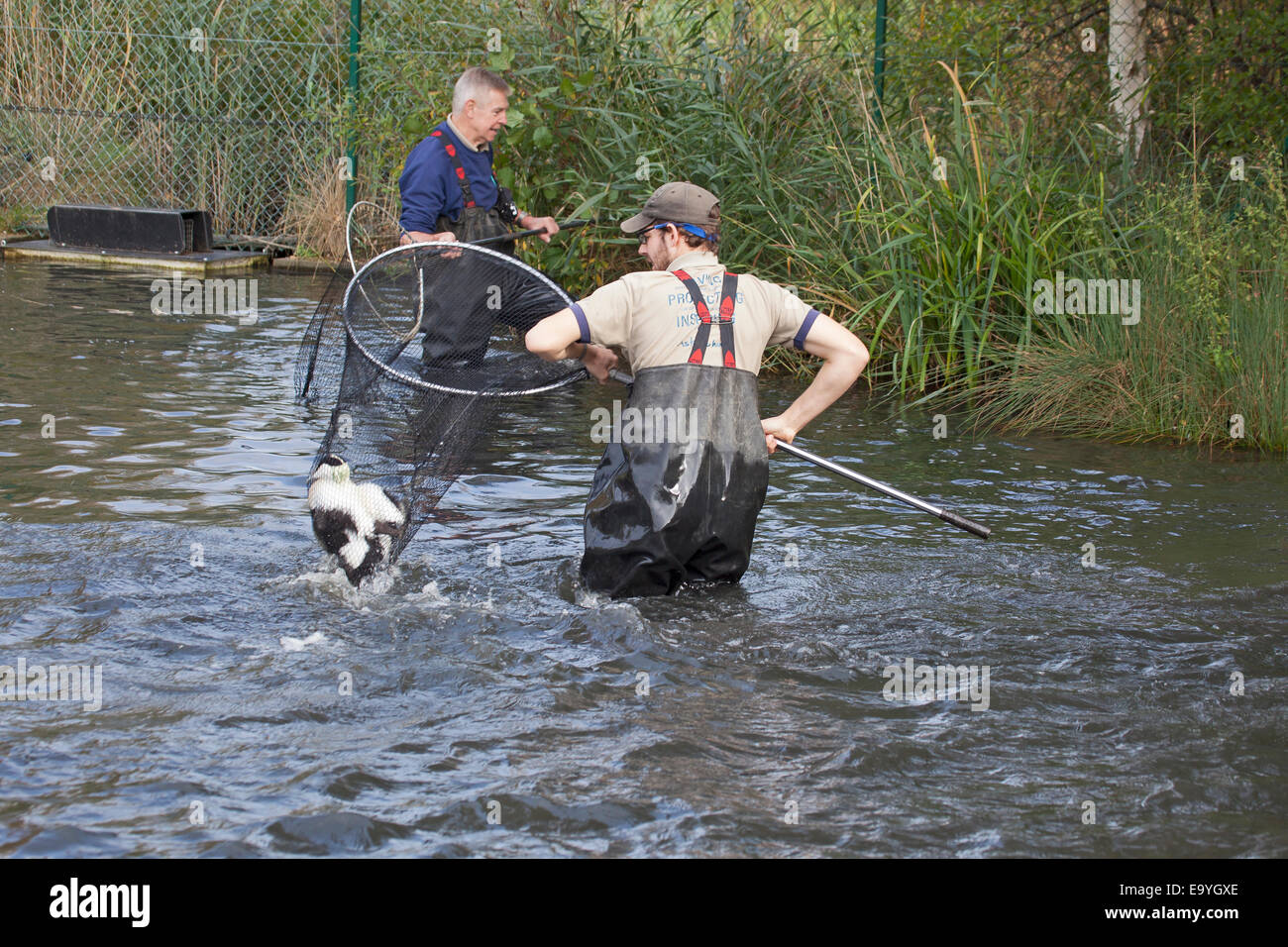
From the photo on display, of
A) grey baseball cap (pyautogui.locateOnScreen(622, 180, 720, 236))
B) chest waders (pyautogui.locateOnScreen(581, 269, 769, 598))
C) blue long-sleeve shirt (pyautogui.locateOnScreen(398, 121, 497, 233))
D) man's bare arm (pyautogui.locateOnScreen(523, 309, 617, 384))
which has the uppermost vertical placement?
blue long-sleeve shirt (pyautogui.locateOnScreen(398, 121, 497, 233))

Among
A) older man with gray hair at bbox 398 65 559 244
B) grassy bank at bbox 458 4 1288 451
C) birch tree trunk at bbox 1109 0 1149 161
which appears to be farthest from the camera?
birch tree trunk at bbox 1109 0 1149 161

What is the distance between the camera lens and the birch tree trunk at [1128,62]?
928 centimetres

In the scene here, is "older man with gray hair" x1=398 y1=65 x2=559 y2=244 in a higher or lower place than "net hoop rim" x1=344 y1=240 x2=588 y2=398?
higher

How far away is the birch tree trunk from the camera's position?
365 inches

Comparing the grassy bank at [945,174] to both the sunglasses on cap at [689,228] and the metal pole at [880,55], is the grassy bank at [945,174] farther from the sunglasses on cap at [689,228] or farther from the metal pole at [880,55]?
the sunglasses on cap at [689,228]

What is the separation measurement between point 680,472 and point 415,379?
3.75ft

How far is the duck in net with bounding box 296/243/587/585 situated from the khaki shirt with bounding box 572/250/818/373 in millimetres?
429

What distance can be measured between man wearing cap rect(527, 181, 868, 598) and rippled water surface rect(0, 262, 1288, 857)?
9.5 inches

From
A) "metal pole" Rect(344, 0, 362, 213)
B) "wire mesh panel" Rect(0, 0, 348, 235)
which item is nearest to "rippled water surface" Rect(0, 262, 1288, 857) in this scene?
"metal pole" Rect(344, 0, 362, 213)

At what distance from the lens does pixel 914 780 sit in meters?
3.53

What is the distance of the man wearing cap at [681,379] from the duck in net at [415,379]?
0.44 metres

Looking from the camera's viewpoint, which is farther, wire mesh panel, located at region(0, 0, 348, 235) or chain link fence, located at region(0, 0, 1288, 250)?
wire mesh panel, located at region(0, 0, 348, 235)

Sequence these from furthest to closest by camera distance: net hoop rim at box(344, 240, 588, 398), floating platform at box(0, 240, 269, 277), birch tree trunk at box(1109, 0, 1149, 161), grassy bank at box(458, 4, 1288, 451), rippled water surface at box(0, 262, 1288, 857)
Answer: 1. floating platform at box(0, 240, 269, 277)
2. birch tree trunk at box(1109, 0, 1149, 161)
3. grassy bank at box(458, 4, 1288, 451)
4. net hoop rim at box(344, 240, 588, 398)
5. rippled water surface at box(0, 262, 1288, 857)

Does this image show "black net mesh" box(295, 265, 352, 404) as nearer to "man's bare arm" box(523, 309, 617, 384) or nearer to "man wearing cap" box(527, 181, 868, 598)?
"man's bare arm" box(523, 309, 617, 384)
